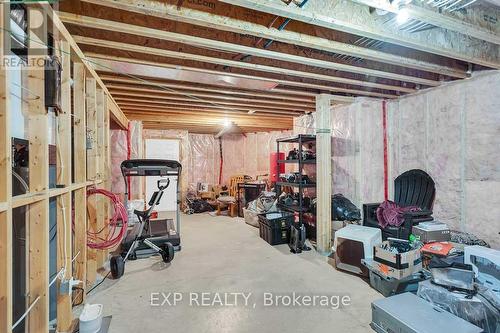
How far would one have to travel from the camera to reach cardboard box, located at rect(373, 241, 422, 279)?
2.44m

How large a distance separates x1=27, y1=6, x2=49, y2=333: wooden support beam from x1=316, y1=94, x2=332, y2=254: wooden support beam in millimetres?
3200

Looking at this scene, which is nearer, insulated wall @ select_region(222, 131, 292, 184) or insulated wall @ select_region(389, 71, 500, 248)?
insulated wall @ select_region(389, 71, 500, 248)

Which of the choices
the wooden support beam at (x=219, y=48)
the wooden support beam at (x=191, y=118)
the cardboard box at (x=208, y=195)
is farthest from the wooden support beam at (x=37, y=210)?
the cardboard box at (x=208, y=195)

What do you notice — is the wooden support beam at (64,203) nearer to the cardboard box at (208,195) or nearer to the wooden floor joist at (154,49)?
the wooden floor joist at (154,49)

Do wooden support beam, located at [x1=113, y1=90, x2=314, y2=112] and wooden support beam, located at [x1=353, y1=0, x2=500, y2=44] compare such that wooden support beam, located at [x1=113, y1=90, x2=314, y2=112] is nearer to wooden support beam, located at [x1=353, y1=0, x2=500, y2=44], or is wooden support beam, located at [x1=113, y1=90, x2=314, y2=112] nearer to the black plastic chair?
the black plastic chair

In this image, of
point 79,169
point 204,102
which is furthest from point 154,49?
point 204,102

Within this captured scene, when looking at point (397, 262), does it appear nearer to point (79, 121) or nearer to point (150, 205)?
point (150, 205)

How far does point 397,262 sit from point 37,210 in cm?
295

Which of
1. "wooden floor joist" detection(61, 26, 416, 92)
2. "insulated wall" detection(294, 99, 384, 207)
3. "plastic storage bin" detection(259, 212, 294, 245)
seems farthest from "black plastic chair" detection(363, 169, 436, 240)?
"wooden floor joist" detection(61, 26, 416, 92)

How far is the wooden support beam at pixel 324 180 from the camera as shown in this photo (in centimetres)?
378

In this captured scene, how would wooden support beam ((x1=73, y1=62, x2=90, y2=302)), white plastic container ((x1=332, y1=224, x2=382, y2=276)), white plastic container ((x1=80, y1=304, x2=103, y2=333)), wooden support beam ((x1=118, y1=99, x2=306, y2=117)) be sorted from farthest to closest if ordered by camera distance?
wooden support beam ((x1=118, y1=99, x2=306, y2=117)), white plastic container ((x1=332, y1=224, x2=382, y2=276)), wooden support beam ((x1=73, y1=62, x2=90, y2=302)), white plastic container ((x1=80, y1=304, x2=103, y2=333))

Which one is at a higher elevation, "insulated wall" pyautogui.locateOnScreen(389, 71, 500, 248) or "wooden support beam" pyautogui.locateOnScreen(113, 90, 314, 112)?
"wooden support beam" pyautogui.locateOnScreen(113, 90, 314, 112)

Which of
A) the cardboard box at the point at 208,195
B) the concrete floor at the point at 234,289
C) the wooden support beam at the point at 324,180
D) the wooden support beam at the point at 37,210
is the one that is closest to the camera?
the wooden support beam at the point at 37,210

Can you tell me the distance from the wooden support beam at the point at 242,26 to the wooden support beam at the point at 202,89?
4.41ft
